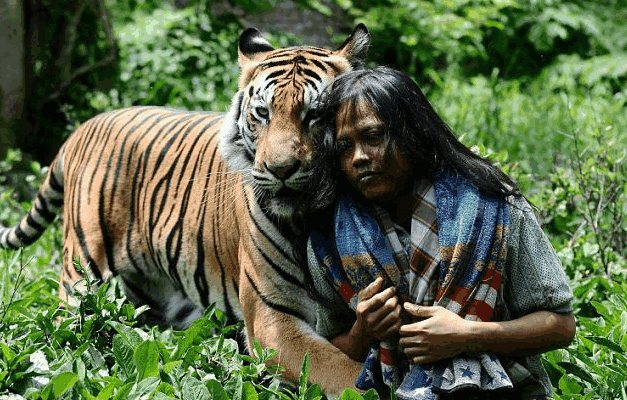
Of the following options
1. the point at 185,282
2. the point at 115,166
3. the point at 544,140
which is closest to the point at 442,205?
the point at 185,282

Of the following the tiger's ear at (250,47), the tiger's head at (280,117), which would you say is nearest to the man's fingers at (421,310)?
the tiger's head at (280,117)

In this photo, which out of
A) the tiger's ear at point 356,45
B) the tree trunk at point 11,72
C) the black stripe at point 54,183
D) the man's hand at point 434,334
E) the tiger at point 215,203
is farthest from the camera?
the tree trunk at point 11,72

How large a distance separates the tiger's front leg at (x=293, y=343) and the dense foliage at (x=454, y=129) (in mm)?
86

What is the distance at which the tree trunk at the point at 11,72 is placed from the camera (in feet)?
24.9

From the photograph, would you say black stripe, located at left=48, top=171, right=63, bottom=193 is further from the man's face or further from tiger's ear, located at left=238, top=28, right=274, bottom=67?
the man's face

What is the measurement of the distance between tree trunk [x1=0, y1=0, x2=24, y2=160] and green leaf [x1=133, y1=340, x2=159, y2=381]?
5.36 m

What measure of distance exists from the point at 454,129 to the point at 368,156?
4.13 meters

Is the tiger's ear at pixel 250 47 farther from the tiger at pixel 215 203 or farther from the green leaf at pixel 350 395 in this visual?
the green leaf at pixel 350 395

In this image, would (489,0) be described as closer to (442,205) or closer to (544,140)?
(544,140)

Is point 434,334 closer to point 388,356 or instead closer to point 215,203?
point 388,356

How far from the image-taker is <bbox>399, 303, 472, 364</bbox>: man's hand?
248 centimetres

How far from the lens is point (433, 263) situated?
262 centimetres

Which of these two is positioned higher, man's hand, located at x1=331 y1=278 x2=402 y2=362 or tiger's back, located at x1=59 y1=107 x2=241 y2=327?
man's hand, located at x1=331 y1=278 x2=402 y2=362

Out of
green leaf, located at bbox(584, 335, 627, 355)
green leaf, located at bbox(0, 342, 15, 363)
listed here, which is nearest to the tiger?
green leaf, located at bbox(0, 342, 15, 363)
